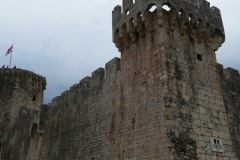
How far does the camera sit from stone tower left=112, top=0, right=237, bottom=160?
7285mm

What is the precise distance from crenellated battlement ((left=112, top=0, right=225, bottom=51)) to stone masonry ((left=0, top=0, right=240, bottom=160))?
3cm

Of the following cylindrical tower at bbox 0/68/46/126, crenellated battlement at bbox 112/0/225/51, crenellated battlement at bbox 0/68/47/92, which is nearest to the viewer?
crenellated battlement at bbox 112/0/225/51

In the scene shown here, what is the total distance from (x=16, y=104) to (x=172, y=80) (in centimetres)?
1573

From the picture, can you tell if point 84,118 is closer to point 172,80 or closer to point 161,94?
point 161,94

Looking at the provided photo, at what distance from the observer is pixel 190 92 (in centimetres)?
790

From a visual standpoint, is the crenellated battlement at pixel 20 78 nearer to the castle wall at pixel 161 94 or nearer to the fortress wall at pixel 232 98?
the castle wall at pixel 161 94

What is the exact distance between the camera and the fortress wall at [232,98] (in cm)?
898

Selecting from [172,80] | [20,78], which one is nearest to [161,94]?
[172,80]

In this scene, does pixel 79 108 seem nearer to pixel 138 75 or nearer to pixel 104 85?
pixel 104 85

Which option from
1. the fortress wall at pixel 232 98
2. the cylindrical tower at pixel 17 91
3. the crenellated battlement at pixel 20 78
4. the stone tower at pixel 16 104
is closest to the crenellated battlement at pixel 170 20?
the fortress wall at pixel 232 98

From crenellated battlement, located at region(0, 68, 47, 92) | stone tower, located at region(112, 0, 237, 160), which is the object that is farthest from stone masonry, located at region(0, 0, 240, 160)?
crenellated battlement, located at region(0, 68, 47, 92)

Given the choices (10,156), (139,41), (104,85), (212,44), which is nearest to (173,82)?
(139,41)

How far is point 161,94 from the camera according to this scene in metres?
7.48

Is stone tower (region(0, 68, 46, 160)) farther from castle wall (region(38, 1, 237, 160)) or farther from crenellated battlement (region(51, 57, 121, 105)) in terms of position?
castle wall (region(38, 1, 237, 160))
